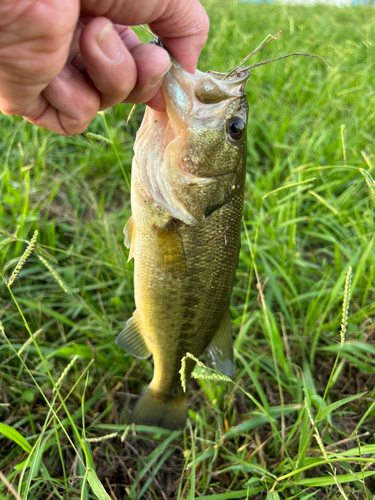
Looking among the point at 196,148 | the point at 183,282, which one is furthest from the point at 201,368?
the point at 196,148

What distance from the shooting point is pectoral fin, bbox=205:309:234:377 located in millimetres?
1722

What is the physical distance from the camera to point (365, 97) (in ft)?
12.5

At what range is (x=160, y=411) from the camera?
5.82ft

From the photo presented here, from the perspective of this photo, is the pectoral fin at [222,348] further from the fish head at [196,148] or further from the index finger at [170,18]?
the index finger at [170,18]

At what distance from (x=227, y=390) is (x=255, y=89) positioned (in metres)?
3.27

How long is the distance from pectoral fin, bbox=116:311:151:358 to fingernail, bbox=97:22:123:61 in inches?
46.5

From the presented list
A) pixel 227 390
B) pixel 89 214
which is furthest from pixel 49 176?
pixel 227 390

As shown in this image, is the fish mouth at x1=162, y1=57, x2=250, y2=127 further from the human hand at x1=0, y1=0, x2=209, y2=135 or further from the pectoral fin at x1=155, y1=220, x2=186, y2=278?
the pectoral fin at x1=155, y1=220, x2=186, y2=278

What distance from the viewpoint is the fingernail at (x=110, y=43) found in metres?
1.10

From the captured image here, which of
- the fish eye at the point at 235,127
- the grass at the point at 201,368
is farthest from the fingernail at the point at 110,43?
the fish eye at the point at 235,127

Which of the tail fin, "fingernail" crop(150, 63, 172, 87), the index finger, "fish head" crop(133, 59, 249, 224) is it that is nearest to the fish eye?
"fish head" crop(133, 59, 249, 224)

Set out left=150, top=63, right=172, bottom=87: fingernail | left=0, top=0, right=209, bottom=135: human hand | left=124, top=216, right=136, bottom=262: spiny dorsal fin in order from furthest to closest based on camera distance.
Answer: left=124, top=216, right=136, bottom=262: spiny dorsal fin → left=150, top=63, right=172, bottom=87: fingernail → left=0, top=0, right=209, bottom=135: human hand

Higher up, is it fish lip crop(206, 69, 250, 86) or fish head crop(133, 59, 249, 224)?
fish lip crop(206, 69, 250, 86)

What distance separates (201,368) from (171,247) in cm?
69
